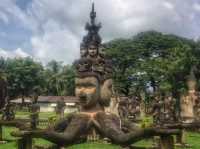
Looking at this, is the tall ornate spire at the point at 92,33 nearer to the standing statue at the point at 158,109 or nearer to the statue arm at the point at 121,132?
the statue arm at the point at 121,132

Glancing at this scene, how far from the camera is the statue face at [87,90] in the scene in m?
9.61

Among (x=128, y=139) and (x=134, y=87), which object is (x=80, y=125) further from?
(x=134, y=87)

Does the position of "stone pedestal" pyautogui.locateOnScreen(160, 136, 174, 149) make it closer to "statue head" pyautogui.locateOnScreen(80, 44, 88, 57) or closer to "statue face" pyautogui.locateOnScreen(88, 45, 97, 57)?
"statue face" pyautogui.locateOnScreen(88, 45, 97, 57)

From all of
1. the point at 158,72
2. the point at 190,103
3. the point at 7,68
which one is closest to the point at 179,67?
the point at 158,72

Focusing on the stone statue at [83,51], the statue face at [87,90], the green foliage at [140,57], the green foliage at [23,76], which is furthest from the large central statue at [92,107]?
the green foliage at [23,76]

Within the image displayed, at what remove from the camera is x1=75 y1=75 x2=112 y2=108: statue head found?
31.6 feet

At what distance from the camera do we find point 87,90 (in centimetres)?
962

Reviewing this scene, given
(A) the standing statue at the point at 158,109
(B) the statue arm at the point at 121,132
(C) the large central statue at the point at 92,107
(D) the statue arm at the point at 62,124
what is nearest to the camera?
(B) the statue arm at the point at 121,132

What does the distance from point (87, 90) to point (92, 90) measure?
0.11 meters

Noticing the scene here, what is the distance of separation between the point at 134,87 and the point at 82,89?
6208 cm

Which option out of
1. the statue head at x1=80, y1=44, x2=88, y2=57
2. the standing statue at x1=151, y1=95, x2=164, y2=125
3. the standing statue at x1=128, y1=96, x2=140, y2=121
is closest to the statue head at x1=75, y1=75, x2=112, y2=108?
the statue head at x1=80, y1=44, x2=88, y2=57

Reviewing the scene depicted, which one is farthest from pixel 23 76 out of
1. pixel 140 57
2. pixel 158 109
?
pixel 158 109

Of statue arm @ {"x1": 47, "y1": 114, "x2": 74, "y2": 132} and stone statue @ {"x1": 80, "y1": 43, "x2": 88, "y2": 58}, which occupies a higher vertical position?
stone statue @ {"x1": 80, "y1": 43, "x2": 88, "y2": 58}

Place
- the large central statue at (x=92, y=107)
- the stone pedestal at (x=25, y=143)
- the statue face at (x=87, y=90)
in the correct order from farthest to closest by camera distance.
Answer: the statue face at (x=87, y=90)
the large central statue at (x=92, y=107)
the stone pedestal at (x=25, y=143)
